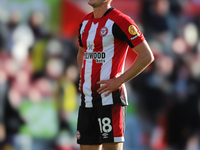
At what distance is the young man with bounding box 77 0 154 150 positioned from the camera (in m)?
3.05

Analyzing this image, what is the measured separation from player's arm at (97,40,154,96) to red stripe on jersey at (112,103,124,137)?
0.15 meters

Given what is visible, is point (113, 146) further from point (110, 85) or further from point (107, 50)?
point (107, 50)

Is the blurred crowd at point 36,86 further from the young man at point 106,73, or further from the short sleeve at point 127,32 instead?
the short sleeve at point 127,32

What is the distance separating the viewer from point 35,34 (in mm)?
5832

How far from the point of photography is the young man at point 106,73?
120 inches

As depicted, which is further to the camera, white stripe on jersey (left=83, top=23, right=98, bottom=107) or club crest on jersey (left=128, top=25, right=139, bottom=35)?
white stripe on jersey (left=83, top=23, right=98, bottom=107)

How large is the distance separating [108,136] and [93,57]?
701 mm

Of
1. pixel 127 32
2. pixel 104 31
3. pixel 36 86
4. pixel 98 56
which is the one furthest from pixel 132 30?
pixel 36 86

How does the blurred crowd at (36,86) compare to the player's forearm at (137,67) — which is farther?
the blurred crowd at (36,86)

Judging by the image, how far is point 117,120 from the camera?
3.07 meters

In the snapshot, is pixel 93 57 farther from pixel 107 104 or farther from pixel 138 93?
pixel 138 93

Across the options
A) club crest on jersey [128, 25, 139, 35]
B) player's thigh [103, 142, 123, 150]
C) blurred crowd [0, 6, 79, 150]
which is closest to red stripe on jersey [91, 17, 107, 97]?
club crest on jersey [128, 25, 139, 35]

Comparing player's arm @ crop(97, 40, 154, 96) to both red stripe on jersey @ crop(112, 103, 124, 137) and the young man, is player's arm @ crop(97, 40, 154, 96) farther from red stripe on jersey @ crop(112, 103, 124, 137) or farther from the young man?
red stripe on jersey @ crop(112, 103, 124, 137)

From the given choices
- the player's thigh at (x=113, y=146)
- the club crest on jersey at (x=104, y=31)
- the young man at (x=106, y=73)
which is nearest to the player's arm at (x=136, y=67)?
the young man at (x=106, y=73)
